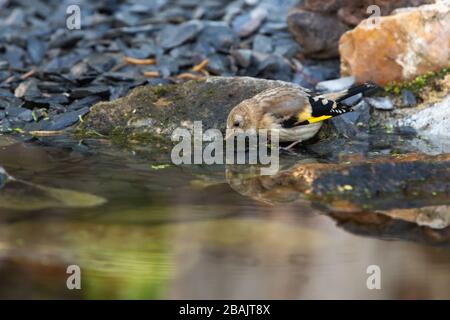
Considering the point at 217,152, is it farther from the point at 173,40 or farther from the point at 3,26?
the point at 3,26

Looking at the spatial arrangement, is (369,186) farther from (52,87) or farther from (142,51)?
(142,51)

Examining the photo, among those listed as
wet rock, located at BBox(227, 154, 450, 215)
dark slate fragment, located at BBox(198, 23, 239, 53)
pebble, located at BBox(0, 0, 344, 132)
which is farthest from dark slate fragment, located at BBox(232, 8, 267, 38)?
wet rock, located at BBox(227, 154, 450, 215)

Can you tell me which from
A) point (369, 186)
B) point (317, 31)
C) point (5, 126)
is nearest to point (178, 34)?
point (317, 31)

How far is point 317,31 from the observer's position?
343 inches

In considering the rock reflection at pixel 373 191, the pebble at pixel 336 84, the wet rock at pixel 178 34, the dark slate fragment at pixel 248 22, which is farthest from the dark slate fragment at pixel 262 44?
the rock reflection at pixel 373 191

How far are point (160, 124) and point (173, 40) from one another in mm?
2802

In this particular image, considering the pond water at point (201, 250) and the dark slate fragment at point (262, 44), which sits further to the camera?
the dark slate fragment at point (262, 44)

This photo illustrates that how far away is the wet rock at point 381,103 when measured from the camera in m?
7.33

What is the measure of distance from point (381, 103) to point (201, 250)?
3688 mm

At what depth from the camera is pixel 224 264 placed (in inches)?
158

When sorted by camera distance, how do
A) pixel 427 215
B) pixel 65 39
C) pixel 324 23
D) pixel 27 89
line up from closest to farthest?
pixel 427 215, pixel 27 89, pixel 324 23, pixel 65 39

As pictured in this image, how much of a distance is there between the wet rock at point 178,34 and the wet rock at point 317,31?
1322 mm

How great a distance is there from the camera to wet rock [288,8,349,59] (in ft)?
28.6

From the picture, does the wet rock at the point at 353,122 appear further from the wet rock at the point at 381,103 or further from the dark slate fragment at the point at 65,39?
the dark slate fragment at the point at 65,39
